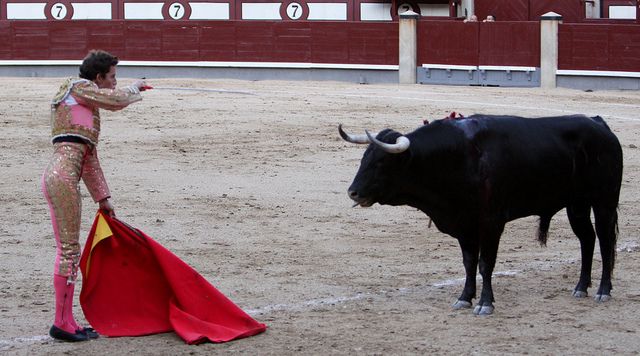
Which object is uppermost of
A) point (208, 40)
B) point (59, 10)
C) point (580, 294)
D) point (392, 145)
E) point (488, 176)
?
point (59, 10)

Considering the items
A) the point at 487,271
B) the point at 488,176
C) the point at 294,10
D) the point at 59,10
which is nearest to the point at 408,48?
the point at 294,10

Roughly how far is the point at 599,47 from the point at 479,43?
2.11 m

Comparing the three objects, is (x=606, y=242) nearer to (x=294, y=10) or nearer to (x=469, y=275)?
(x=469, y=275)

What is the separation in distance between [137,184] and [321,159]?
1876mm

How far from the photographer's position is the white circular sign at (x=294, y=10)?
18.4m

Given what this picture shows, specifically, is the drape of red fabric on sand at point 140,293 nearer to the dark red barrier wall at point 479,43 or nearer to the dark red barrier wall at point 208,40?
the dark red barrier wall at point 479,43

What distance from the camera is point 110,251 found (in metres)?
3.71

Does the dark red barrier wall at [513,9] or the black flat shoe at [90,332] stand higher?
the dark red barrier wall at [513,9]

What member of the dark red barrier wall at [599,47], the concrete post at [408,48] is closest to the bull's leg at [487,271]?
the dark red barrier wall at [599,47]

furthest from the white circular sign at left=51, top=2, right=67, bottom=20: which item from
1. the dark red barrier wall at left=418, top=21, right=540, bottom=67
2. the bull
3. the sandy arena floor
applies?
the bull

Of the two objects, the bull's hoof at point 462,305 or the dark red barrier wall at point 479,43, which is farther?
the dark red barrier wall at point 479,43

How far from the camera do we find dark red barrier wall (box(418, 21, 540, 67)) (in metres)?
16.2

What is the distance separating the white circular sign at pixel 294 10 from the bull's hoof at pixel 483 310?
15.1 meters

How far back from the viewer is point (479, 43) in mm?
16438
